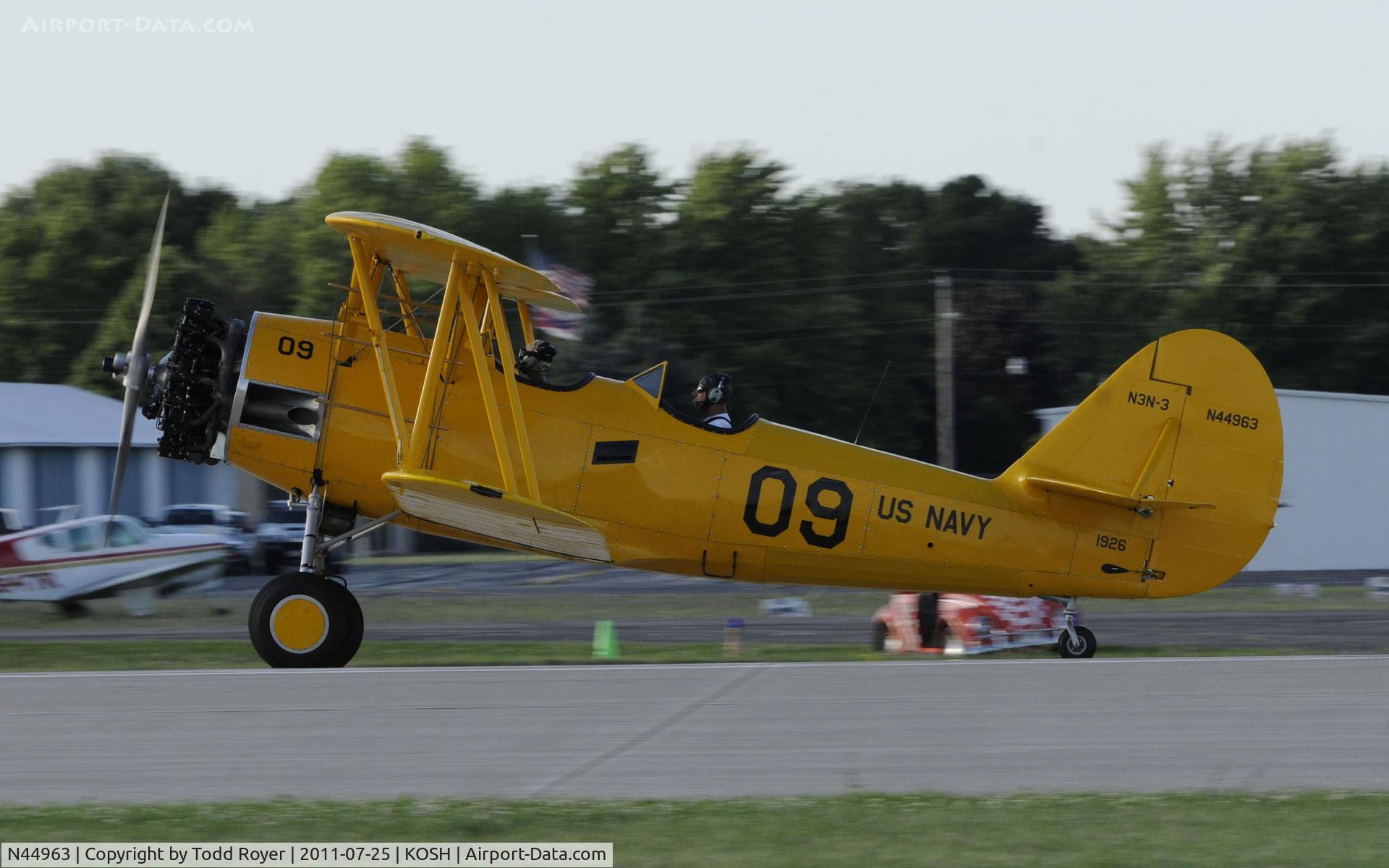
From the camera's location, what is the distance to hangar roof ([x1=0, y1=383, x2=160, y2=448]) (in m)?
36.6

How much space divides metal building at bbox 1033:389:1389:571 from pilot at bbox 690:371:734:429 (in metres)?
25.5

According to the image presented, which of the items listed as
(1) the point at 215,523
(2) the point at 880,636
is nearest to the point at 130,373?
(2) the point at 880,636

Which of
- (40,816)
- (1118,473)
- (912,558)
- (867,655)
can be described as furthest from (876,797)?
(867,655)

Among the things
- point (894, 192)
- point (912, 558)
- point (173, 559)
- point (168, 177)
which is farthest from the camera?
point (894, 192)

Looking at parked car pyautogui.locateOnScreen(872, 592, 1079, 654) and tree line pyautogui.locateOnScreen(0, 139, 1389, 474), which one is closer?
parked car pyautogui.locateOnScreen(872, 592, 1079, 654)

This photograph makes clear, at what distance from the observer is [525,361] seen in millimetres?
11430

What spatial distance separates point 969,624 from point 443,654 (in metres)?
5.64

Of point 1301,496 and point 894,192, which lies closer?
point 1301,496

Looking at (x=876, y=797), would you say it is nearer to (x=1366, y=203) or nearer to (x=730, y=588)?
(x=730, y=588)

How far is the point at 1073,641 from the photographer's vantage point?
12.5 metres

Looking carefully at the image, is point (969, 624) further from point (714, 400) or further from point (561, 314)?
point (561, 314)

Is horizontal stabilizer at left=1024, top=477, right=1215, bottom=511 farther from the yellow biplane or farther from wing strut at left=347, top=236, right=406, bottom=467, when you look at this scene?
wing strut at left=347, top=236, right=406, bottom=467

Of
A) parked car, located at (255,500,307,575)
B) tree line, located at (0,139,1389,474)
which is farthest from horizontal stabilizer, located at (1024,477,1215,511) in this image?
tree line, located at (0,139,1389,474)

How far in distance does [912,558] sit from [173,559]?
40.7 feet
